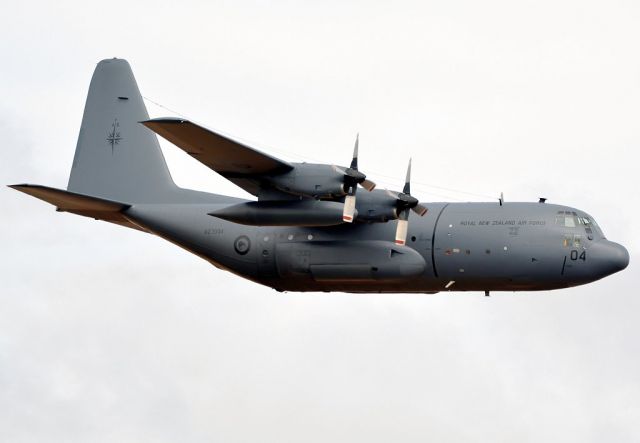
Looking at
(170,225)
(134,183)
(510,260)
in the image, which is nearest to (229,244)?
(170,225)

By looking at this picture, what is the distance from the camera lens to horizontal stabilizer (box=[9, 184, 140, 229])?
1412 inches

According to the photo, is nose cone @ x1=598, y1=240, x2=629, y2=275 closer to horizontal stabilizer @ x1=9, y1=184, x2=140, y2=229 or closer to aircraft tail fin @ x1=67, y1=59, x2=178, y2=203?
aircraft tail fin @ x1=67, y1=59, x2=178, y2=203

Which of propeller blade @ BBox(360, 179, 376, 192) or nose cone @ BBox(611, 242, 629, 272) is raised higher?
propeller blade @ BBox(360, 179, 376, 192)

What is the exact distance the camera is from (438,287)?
36.6m

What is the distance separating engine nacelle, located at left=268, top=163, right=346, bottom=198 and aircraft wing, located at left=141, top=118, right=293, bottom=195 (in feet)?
0.83

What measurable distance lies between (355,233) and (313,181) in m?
3.08

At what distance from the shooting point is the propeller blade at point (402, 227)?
3584cm

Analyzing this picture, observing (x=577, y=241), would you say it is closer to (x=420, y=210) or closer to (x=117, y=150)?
(x=420, y=210)

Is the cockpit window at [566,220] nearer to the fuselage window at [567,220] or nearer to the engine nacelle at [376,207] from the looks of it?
the fuselage window at [567,220]

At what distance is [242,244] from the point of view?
124 feet

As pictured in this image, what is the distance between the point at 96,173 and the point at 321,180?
31.7 feet

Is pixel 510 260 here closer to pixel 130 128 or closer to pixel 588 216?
pixel 588 216

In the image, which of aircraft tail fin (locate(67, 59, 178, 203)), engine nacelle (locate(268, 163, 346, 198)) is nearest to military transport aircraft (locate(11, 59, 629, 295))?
engine nacelle (locate(268, 163, 346, 198))

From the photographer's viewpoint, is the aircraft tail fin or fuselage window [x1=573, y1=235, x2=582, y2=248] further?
the aircraft tail fin
